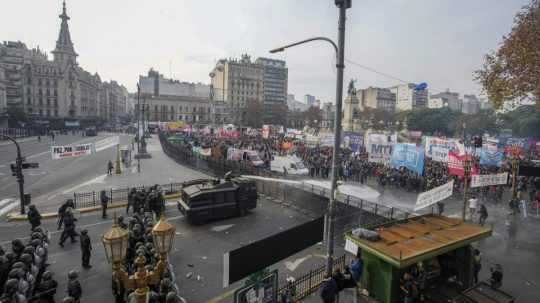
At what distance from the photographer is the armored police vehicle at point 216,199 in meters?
13.6

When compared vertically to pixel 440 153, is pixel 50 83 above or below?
above

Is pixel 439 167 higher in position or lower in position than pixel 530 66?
lower

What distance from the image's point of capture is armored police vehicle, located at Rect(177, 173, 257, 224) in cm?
1364

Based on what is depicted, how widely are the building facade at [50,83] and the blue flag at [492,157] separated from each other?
3624 inches

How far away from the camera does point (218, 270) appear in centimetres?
972

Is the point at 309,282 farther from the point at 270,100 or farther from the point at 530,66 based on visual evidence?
the point at 270,100

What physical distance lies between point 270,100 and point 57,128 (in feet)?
295

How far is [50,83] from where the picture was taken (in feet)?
258

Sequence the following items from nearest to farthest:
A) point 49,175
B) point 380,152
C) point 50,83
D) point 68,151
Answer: point 68,151, point 380,152, point 49,175, point 50,83

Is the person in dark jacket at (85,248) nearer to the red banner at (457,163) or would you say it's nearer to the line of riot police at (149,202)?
the line of riot police at (149,202)

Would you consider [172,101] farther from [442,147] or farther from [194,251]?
[194,251]

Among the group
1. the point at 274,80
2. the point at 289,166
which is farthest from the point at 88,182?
the point at 274,80

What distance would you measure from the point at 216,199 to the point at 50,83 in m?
88.4

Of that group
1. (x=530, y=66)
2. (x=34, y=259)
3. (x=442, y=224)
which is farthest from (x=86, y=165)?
(x=530, y=66)
